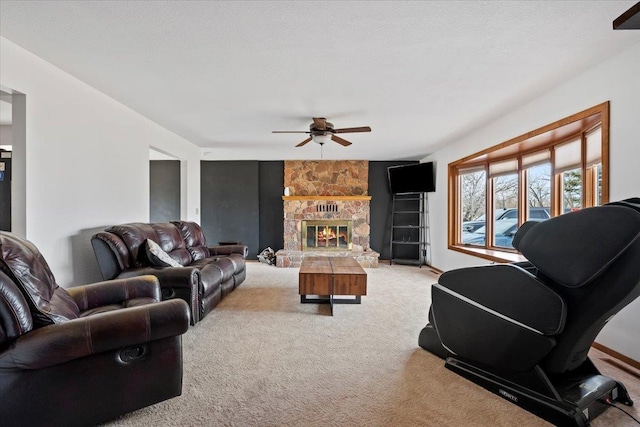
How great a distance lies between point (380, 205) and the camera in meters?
6.76

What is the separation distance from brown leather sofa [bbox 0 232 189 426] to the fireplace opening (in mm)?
4943

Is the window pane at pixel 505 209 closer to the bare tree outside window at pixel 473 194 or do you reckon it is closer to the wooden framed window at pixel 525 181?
the wooden framed window at pixel 525 181

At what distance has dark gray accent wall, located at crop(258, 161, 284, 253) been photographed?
22.1ft

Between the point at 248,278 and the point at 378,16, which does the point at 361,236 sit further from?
the point at 378,16

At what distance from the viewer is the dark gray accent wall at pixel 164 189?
21.1 feet

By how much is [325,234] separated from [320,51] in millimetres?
4712

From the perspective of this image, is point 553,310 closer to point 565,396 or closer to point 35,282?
point 565,396

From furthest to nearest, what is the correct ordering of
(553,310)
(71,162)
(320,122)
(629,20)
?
(320,122), (71,162), (553,310), (629,20)

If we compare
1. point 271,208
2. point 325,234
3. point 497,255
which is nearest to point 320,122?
point 497,255

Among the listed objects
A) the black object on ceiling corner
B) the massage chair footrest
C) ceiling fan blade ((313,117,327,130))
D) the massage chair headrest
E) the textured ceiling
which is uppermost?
the textured ceiling

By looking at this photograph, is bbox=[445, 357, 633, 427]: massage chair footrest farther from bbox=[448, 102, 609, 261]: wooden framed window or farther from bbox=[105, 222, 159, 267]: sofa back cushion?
bbox=[105, 222, 159, 267]: sofa back cushion

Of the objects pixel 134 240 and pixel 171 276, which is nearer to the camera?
pixel 171 276

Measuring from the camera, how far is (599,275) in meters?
1.44

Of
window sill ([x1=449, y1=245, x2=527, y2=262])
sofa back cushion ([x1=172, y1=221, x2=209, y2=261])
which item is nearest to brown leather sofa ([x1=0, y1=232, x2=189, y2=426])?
sofa back cushion ([x1=172, y1=221, x2=209, y2=261])
